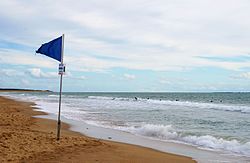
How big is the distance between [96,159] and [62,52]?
347 centimetres

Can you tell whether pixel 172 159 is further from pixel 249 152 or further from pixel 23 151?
pixel 23 151

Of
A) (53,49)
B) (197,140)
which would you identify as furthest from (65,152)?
(197,140)

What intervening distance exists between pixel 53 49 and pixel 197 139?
6.71m

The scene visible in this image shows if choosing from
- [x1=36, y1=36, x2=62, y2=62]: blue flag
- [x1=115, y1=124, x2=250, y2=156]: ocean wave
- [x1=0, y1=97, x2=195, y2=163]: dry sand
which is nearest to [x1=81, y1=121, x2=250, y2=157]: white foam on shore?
[x1=115, y1=124, x2=250, y2=156]: ocean wave

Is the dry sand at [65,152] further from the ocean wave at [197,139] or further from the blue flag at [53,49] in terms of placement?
the ocean wave at [197,139]

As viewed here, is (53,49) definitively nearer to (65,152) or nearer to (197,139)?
(65,152)

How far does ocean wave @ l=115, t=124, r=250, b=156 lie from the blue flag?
20.5ft

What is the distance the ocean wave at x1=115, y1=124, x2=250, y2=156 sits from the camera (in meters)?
11.1

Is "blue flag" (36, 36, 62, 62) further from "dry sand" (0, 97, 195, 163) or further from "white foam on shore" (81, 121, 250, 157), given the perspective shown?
"white foam on shore" (81, 121, 250, 157)

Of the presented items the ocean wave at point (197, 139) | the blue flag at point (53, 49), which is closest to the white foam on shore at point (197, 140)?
the ocean wave at point (197, 139)

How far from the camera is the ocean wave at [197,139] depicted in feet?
36.4

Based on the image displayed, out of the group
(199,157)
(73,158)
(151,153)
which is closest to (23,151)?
(73,158)

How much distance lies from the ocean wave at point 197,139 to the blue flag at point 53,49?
246 inches

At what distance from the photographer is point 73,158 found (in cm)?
795
